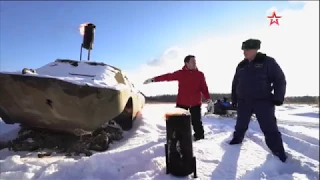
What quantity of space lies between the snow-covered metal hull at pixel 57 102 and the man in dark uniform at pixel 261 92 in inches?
69.7

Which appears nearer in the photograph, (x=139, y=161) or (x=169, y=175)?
(x=169, y=175)

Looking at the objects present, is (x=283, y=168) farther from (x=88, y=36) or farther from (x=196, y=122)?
(x=88, y=36)

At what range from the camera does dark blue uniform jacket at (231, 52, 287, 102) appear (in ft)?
14.1

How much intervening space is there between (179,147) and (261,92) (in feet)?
5.40

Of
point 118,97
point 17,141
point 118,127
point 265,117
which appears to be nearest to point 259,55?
point 265,117

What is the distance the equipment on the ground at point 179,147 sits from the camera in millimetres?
3326

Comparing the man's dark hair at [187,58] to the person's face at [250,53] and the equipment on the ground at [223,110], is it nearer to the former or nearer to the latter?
the person's face at [250,53]

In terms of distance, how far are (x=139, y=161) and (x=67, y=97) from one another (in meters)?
1.29

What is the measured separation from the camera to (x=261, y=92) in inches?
173

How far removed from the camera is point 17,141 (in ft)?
16.3

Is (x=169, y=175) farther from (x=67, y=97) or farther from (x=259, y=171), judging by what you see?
(x=67, y=97)

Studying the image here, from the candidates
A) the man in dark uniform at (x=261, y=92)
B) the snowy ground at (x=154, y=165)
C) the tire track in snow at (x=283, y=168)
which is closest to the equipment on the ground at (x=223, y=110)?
the man in dark uniform at (x=261, y=92)

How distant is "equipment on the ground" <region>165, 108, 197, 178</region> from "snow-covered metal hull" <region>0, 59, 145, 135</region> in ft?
4.43

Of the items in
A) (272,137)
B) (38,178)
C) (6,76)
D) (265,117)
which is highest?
(6,76)
